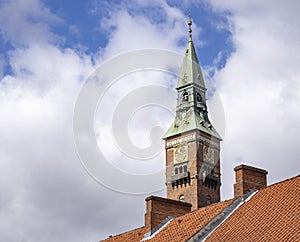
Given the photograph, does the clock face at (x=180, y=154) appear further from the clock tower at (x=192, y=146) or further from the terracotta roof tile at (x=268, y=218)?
the terracotta roof tile at (x=268, y=218)

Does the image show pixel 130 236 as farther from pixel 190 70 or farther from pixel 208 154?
pixel 190 70

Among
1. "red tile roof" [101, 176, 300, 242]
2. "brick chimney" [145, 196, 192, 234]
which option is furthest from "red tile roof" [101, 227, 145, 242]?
"red tile roof" [101, 176, 300, 242]

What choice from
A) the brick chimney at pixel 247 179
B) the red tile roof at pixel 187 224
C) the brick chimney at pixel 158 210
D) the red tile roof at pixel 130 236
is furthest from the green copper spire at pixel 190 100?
the brick chimney at pixel 247 179

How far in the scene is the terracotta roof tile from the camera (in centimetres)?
2556

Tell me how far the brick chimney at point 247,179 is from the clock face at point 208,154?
76891mm

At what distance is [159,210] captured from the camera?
35750 millimetres

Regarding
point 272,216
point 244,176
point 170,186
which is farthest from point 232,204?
point 170,186

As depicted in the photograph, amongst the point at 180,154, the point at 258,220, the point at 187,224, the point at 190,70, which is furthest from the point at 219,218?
the point at 190,70

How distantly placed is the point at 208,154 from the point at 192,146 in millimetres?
3582

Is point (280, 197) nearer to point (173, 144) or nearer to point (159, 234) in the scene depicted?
point (159, 234)

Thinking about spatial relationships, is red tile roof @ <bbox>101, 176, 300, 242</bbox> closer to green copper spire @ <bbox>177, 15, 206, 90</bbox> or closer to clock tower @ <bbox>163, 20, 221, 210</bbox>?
clock tower @ <bbox>163, 20, 221, 210</bbox>

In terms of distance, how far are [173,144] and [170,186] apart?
288 inches

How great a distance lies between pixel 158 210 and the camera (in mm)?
35719

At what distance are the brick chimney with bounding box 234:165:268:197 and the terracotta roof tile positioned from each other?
80 cm
